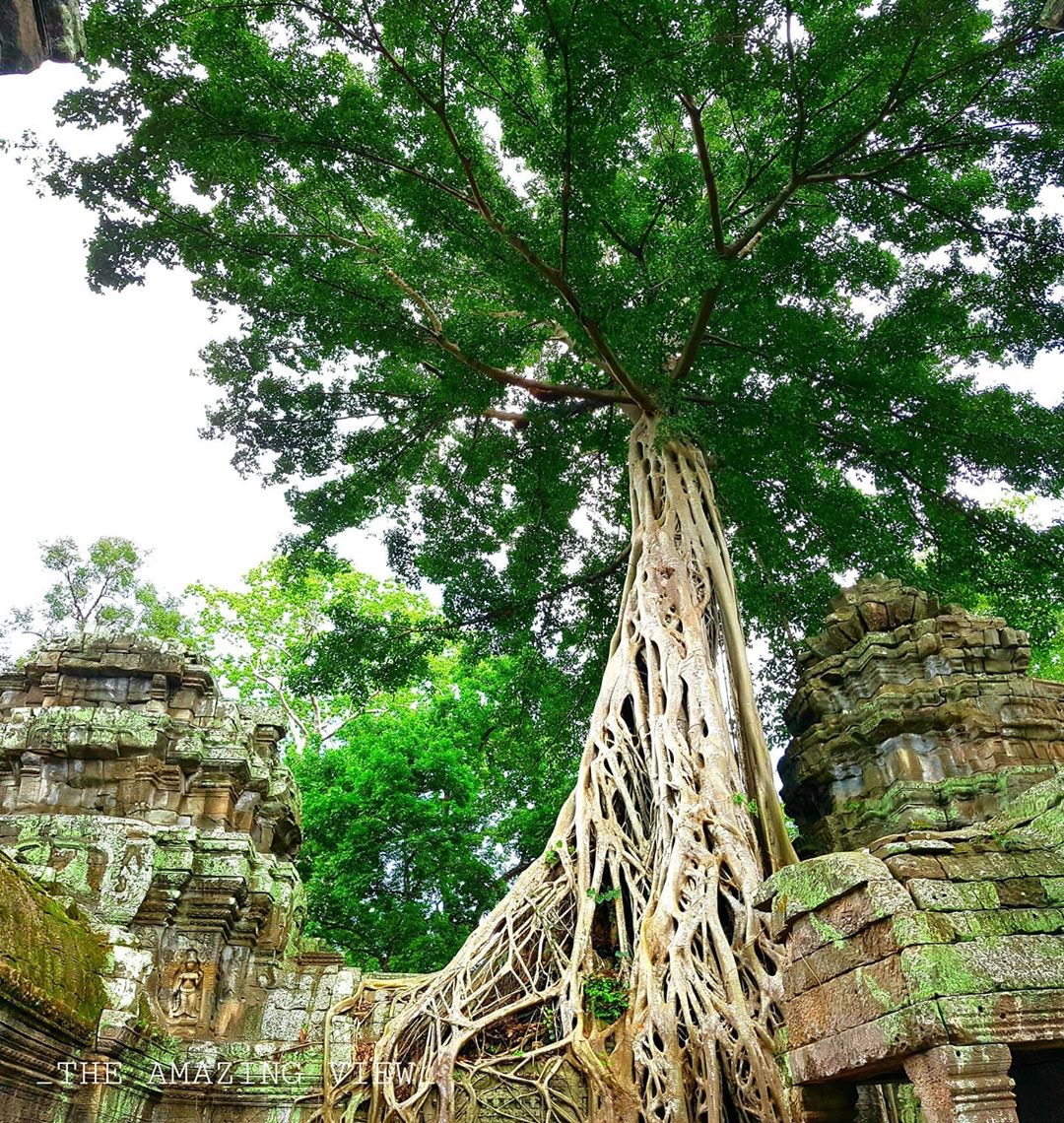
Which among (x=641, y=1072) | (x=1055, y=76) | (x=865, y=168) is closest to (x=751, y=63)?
(x=865, y=168)

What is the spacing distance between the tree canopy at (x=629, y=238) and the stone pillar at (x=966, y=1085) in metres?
4.74

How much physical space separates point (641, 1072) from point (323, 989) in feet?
8.42

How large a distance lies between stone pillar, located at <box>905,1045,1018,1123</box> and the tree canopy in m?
4.74

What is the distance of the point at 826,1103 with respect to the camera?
3.06 metres

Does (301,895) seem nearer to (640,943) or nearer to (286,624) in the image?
(640,943)

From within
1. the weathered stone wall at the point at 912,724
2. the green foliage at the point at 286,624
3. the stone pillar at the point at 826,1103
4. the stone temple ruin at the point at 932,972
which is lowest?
the stone pillar at the point at 826,1103

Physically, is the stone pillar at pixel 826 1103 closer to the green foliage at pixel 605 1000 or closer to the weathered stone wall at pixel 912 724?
the green foliage at pixel 605 1000

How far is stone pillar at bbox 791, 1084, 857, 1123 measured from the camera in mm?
3043

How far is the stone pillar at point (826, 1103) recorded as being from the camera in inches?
120

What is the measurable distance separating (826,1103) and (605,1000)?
6.43 ft


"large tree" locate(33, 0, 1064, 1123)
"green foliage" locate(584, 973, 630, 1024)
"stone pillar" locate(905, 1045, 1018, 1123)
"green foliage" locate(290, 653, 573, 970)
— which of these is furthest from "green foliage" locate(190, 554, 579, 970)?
"stone pillar" locate(905, 1045, 1018, 1123)

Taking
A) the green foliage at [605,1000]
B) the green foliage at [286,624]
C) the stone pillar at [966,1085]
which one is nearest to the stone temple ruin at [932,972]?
the stone pillar at [966,1085]

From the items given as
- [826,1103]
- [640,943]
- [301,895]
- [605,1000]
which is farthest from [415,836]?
[826,1103]

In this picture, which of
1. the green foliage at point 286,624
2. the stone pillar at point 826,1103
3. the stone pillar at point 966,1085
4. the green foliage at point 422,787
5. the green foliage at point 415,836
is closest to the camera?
the stone pillar at point 966,1085
